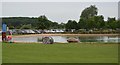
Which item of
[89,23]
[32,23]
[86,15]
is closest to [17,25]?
[32,23]

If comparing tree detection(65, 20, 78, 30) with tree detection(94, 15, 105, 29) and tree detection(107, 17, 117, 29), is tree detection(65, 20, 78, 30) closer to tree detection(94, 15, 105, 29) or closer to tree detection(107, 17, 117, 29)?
tree detection(94, 15, 105, 29)

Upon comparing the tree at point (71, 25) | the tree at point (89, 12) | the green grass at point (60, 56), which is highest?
the tree at point (89, 12)

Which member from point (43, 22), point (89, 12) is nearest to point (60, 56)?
point (43, 22)

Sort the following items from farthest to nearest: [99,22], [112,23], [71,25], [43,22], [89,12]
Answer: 1. [89,12]
2. [71,25]
3. [43,22]
4. [99,22]
5. [112,23]

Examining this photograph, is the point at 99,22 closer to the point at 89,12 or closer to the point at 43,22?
the point at 43,22

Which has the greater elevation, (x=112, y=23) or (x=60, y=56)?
(x=112, y=23)

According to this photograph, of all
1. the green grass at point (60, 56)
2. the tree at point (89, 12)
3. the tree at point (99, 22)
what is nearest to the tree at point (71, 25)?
the tree at point (89, 12)

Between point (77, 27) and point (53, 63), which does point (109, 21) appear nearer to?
point (77, 27)

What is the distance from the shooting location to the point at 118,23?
6662 centimetres

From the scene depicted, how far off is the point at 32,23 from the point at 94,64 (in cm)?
8654

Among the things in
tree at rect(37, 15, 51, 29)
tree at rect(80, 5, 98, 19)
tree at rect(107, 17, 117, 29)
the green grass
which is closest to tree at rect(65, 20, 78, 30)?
tree at rect(37, 15, 51, 29)

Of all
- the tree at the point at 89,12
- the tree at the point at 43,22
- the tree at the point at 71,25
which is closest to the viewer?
the tree at the point at 43,22

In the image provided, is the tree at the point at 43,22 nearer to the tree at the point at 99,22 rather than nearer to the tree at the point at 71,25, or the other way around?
the tree at the point at 71,25

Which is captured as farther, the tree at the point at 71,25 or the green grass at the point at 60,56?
the tree at the point at 71,25
